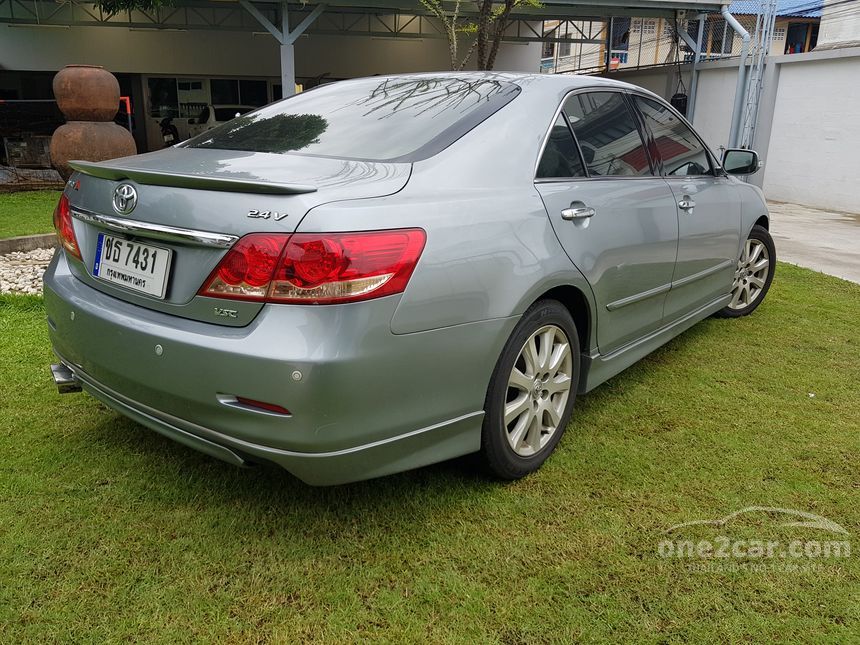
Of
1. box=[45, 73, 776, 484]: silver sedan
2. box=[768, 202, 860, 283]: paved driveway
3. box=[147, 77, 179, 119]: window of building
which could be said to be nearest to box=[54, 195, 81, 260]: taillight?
box=[45, 73, 776, 484]: silver sedan

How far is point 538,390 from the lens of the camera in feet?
8.68

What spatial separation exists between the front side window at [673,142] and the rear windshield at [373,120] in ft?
3.43

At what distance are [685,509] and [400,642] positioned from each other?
3.89 feet

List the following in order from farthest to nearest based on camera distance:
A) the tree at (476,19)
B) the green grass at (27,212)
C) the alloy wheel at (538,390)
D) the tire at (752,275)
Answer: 1. the tree at (476,19)
2. the green grass at (27,212)
3. the tire at (752,275)
4. the alloy wheel at (538,390)

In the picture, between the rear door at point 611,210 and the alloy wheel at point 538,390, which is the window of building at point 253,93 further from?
the alloy wheel at point 538,390

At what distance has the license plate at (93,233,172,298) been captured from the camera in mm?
2125

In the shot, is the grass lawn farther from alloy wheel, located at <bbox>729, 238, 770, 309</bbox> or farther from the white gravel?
the white gravel

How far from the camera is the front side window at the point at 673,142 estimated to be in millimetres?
3541

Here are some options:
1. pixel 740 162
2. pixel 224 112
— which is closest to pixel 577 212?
pixel 740 162

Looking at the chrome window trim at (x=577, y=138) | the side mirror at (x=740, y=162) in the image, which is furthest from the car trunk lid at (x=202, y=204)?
the side mirror at (x=740, y=162)

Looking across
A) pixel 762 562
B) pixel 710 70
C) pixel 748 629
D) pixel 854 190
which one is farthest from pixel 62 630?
pixel 710 70

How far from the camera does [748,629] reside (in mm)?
1946

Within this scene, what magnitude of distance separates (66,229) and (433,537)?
1.70m

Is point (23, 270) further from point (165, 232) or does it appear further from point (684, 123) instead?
point (684, 123)
